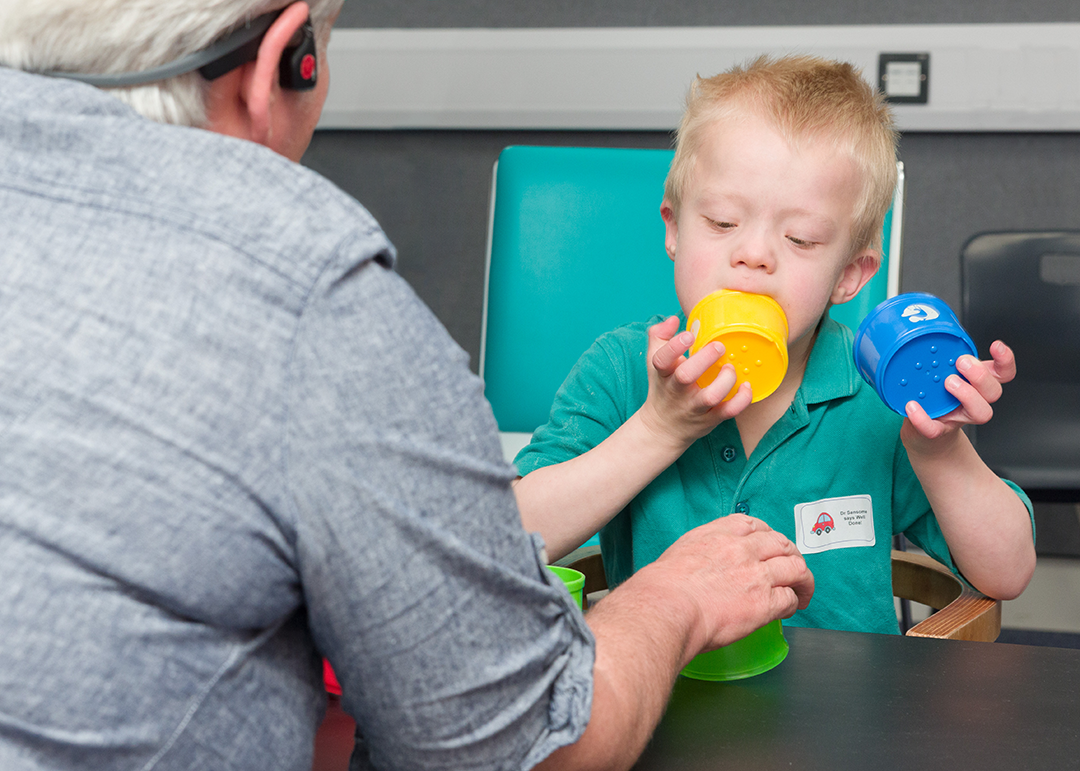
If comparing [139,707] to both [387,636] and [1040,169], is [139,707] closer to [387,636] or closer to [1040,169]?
[387,636]

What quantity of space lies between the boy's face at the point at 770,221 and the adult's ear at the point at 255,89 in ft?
1.81

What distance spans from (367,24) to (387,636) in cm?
271

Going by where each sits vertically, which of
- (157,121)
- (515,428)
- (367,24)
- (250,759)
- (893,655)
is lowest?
(515,428)

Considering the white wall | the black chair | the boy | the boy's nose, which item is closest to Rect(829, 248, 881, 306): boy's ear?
the boy

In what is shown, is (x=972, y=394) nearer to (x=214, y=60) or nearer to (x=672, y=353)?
(x=672, y=353)

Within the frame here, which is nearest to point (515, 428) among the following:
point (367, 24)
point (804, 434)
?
point (804, 434)

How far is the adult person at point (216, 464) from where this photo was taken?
16.3 inches

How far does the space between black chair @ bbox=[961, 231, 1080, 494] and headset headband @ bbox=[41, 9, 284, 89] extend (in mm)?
1817

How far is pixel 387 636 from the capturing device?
449mm

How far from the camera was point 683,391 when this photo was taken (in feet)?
3.02

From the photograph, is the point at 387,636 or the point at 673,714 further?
the point at 673,714

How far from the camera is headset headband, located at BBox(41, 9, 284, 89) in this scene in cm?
51

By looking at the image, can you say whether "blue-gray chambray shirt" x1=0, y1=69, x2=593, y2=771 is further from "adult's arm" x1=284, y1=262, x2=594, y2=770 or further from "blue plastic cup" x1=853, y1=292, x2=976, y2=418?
"blue plastic cup" x1=853, y1=292, x2=976, y2=418

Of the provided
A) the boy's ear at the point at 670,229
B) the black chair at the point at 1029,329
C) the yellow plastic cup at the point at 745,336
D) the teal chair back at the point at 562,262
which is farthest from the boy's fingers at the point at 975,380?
the black chair at the point at 1029,329
